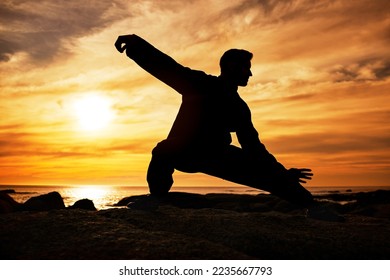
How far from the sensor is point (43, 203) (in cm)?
1073

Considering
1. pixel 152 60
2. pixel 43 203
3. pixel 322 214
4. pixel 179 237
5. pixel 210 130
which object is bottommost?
pixel 43 203

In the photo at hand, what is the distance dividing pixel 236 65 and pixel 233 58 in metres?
0.10

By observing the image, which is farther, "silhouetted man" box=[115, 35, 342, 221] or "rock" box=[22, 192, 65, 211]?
"rock" box=[22, 192, 65, 211]

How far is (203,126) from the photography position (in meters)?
4.62

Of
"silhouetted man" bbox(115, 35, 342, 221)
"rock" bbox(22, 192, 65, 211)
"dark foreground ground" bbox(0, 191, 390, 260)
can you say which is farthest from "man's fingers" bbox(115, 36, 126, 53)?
"rock" bbox(22, 192, 65, 211)

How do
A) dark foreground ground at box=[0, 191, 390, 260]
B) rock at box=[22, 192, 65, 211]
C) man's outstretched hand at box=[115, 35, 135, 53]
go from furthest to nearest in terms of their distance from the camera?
rock at box=[22, 192, 65, 211] → man's outstretched hand at box=[115, 35, 135, 53] → dark foreground ground at box=[0, 191, 390, 260]

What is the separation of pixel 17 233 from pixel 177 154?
2.01 meters

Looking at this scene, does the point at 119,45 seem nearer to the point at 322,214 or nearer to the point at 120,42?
the point at 120,42

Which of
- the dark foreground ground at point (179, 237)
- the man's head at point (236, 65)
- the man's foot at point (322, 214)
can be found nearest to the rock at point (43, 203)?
the dark foreground ground at point (179, 237)

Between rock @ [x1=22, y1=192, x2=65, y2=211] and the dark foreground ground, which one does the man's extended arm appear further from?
rock @ [x1=22, y1=192, x2=65, y2=211]

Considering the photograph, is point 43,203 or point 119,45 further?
point 43,203

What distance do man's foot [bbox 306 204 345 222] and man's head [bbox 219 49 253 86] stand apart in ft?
6.66

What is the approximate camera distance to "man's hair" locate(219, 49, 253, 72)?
187 inches

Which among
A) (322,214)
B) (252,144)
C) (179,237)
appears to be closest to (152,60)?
(252,144)
